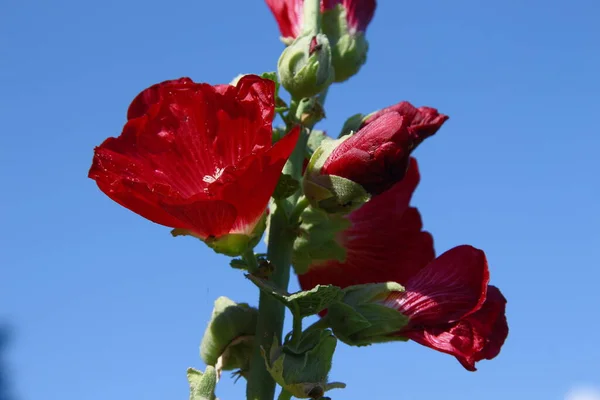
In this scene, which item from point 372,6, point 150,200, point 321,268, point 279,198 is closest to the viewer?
point 150,200

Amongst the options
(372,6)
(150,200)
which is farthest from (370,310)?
(372,6)

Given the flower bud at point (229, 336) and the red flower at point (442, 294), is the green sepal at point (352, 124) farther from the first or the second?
the flower bud at point (229, 336)

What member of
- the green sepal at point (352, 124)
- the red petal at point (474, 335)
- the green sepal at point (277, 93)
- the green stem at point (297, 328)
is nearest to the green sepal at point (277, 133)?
the green sepal at point (277, 93)

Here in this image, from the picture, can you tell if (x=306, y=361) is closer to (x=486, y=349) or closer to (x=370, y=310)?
(x=370, y=310)

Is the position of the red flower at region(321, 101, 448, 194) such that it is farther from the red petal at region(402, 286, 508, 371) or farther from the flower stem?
the red petal at region(402, 286, 508, 371)

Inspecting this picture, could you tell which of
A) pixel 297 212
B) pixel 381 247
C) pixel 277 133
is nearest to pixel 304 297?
pixel 297 212
